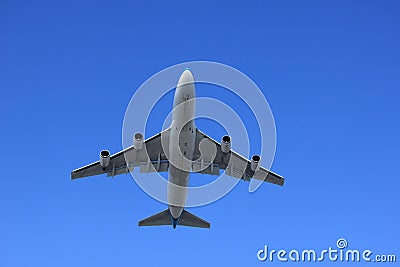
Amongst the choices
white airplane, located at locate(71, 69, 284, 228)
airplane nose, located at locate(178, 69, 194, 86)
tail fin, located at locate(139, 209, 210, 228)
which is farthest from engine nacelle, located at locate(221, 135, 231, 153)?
tail fin, located at locate(139, 209, 210, 228)

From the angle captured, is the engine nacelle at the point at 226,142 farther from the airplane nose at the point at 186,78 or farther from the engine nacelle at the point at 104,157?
the engine nacelle at the point at 104,157

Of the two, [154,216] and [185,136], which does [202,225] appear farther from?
[185,136]

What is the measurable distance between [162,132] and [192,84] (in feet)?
21.0

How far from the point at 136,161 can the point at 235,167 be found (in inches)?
331

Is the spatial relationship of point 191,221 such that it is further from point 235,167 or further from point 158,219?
point 235,167

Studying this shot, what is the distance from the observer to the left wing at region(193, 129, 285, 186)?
43.6 m

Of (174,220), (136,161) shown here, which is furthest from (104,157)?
(174,220)

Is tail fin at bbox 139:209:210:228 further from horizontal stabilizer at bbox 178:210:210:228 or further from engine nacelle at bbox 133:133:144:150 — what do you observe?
engine nacelle at bbox 133:133:144:150

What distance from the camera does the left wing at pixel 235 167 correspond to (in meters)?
43.6

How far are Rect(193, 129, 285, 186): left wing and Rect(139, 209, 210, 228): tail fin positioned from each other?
4.88m

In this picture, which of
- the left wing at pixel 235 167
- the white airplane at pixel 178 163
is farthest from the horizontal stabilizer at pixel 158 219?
the left wing at pixel 235 167

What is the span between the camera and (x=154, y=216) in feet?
154

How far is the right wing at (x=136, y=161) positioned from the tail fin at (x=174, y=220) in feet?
14.9

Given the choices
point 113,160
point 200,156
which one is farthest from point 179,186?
point 113,160
